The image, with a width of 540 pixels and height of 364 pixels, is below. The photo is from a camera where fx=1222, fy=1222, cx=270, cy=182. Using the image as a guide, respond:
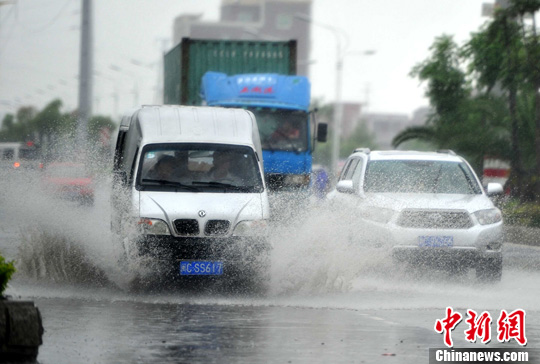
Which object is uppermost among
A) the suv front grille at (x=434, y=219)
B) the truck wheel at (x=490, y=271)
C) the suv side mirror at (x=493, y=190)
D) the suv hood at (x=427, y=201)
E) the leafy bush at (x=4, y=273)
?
the leafy bush at (x=4, y=273)

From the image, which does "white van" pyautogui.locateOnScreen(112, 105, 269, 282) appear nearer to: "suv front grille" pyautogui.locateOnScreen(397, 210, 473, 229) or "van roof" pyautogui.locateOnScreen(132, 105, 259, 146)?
"van roof" pyautogui.locateOnScreen(132, 105, 259, 146)

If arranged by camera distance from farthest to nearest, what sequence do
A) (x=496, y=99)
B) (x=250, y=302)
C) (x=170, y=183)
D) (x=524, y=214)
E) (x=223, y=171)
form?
(x=496, y=99) < (x=524, y=214) < (x=223, y=171) < (x=170, y=183) < (x=250, y=302)

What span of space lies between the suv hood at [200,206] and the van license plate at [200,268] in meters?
0.53

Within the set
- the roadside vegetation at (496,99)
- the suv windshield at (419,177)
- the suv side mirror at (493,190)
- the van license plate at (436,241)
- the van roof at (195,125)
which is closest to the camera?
the van roof at (195,125)

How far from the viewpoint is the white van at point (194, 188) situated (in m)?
13.2

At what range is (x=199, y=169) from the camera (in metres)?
14.3

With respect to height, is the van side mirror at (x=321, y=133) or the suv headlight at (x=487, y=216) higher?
the van side mirror at (x=321, y=133)

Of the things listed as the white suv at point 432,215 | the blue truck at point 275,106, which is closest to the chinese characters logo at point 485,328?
the white suv at point 432,215

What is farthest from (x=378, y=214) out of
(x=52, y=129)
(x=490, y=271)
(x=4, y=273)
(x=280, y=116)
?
(x=280, y=116)

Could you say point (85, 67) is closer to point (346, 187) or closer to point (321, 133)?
point (321, 133)

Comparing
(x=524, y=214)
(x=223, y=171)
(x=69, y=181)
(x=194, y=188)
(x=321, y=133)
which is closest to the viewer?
(x=194, y=188)

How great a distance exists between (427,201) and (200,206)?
145 inches

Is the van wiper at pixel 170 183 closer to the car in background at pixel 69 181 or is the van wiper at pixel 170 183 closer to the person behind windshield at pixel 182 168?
the person behind windshield at pixel 182 168

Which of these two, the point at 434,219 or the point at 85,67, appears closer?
the point at 434,219
